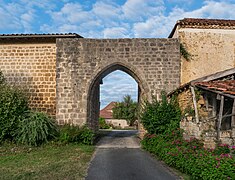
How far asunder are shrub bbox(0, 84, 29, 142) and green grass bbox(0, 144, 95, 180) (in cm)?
50

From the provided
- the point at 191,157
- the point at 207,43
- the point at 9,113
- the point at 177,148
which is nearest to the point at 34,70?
the point at 9,113

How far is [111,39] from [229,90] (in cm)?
616

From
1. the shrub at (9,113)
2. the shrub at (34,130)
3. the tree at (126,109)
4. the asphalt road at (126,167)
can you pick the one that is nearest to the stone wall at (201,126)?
the asphalt road at (126,167)

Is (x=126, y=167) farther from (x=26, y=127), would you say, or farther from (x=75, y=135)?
(x=26, y=127)

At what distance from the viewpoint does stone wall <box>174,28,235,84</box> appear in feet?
38.2

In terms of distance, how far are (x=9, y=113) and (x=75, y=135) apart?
2691 millimetres

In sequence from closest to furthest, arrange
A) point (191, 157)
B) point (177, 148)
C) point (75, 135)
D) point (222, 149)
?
1. point (191, 157)
2. point (222, 149)
3. point (177, 148)
4. point (75, 135)

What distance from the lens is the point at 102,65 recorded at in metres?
11.2

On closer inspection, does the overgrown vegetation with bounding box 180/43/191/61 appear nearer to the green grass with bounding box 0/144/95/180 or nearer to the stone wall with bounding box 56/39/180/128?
the stone wall with bounding box 56/39/180/128

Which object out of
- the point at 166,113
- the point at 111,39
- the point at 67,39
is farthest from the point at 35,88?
the point at 166,113

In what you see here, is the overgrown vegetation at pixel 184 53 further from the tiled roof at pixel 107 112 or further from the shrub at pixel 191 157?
the tiled roof at pixel 107 112

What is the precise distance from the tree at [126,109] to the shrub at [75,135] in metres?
24.8

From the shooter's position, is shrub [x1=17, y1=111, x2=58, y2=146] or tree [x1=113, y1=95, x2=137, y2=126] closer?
shrub [x1=17, y1=111, x2=58, y2=146]

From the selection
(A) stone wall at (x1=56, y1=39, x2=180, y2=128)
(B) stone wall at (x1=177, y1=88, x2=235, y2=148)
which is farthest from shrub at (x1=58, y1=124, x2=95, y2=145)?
(B) stone wall at (x1=177, y1=88, x2=235, y2=148)
